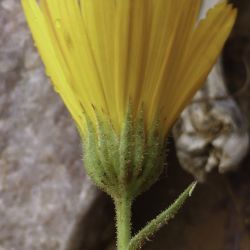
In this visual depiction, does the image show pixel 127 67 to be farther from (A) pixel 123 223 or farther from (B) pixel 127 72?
(A) pixel 123 223

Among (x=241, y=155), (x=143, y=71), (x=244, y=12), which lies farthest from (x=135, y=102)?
(x=244, y=12)

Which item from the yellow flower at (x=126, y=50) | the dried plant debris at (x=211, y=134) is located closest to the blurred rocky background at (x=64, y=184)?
the dried plant debris at (x=211, y=134)

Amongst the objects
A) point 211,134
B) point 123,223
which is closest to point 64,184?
point 211,134

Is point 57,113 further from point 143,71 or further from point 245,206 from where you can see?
point 143,71

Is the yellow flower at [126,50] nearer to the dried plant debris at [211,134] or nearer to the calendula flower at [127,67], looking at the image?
the calendula flower at [127,67]

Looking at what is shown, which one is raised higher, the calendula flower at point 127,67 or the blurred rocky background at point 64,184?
the calendula flower at point 127,67
